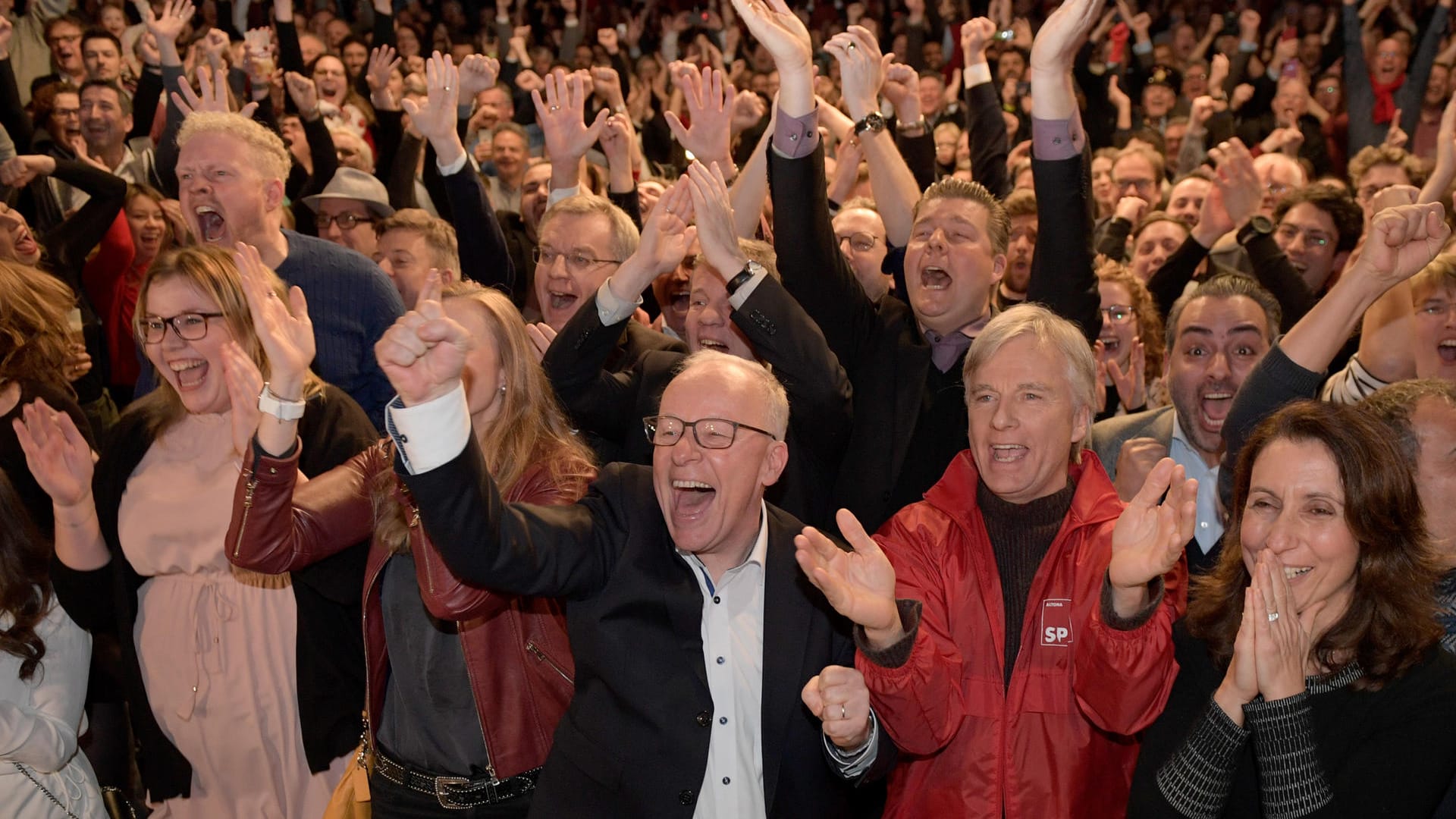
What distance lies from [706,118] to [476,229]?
2.75 feet

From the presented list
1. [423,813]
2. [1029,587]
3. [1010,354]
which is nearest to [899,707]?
[1029,587]

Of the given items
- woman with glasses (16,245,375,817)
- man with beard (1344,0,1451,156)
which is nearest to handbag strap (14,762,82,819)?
woman with glasses (16,245,375,817)

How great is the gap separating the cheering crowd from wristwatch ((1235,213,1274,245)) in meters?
0.01

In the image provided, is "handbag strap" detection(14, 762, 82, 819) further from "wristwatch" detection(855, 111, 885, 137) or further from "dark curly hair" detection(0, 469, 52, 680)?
"wristwatch" detection(855, 111, 885, 137)

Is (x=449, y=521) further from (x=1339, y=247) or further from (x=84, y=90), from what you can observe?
(x=84, y=90)

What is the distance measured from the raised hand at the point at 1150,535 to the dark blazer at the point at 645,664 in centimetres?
49

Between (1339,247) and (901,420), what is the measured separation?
248 cm

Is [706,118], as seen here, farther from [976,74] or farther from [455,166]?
[976,74]

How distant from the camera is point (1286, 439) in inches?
88.2

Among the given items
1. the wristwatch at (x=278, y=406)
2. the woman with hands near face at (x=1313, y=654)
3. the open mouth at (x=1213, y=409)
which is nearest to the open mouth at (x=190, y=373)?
the wristwatch at (x=278, y=406)

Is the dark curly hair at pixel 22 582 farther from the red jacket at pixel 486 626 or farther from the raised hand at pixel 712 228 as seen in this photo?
the raised hand at pixel 712 228

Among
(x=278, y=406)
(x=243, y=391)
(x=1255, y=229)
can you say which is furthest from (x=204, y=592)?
(x=1255, y=229)

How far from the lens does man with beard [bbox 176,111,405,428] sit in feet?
12.1

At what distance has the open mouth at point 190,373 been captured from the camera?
295 cm
